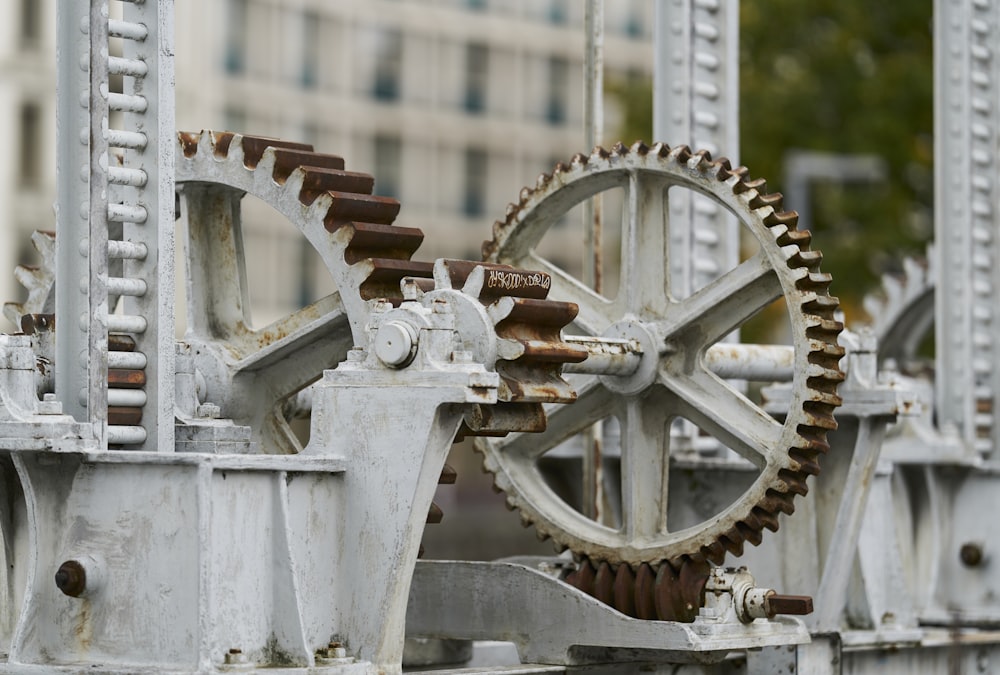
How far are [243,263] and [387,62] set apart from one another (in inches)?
2057

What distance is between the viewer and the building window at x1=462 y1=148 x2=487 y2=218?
214ft

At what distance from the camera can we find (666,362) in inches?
422

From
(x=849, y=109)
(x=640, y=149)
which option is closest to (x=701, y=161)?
(x=640, y=149)

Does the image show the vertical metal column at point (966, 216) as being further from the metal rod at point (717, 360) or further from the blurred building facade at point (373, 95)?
the blurred building facade at point (373, 95)

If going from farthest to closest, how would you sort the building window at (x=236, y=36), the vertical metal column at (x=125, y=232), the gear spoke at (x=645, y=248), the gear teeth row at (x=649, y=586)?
the building window at (x=236, y=36), the gear spoke at (x=645, y=248), the gear teeth row at (x=649, y=586), the vertical metal column at (x=125, y=232)

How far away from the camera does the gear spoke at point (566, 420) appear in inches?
433

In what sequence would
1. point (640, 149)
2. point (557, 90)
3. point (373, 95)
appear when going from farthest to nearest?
1. point (557, 90)
2. point (373, 95)
3. point (640, 149)

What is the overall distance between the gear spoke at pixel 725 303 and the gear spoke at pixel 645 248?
0.53 feet

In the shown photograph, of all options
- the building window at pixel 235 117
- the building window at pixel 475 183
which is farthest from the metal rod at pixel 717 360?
the building window at pixel 475 183

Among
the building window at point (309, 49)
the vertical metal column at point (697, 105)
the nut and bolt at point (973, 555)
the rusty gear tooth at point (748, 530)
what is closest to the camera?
the rusty gear tooth at point (748, 530)

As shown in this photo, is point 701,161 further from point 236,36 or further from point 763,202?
point 236,36

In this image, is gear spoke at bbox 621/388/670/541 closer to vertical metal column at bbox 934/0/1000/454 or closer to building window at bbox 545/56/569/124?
vertical metal column at bbox 934/0/1000/454

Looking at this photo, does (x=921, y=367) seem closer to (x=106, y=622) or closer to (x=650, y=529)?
(x=650, y=529)

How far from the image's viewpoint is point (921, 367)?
1538cm
